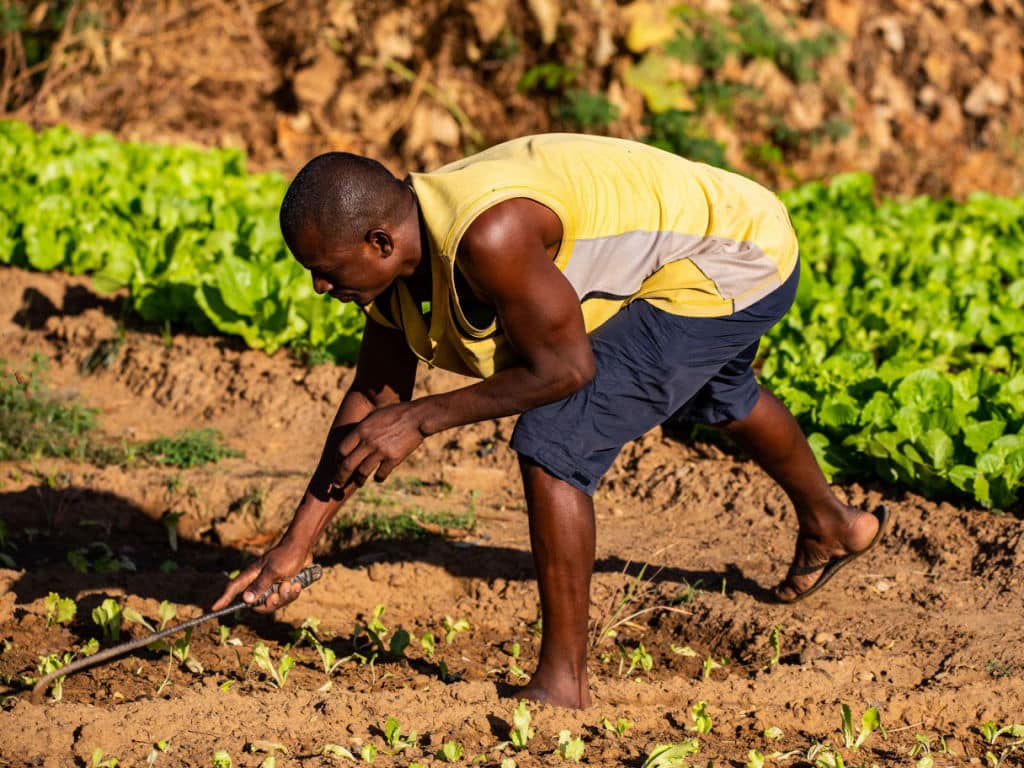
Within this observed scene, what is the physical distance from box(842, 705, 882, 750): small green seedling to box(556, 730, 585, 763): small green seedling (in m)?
0.64

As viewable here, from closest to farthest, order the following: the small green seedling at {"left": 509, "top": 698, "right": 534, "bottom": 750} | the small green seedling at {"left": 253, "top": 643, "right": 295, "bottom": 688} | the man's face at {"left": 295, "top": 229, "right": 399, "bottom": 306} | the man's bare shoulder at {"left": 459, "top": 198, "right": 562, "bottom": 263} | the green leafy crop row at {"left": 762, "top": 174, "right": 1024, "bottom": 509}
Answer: the man's bare shoulder at {"left": 459, "top": 198, "right": 562, "bottom": 263}
the man's face at {"left": 295, "top": 229, "right": 399, "bottom": 306}
the small green seedling at {"left": 509, "top": 698, "right": 534, "bottom": 750}
the small green seedling at {"left": 253, "top": 643, "right": 295, "bottom": 688}
the green leafy crop row at {"left": 762, "top": 174, "right": 1024, "bottom": 509}

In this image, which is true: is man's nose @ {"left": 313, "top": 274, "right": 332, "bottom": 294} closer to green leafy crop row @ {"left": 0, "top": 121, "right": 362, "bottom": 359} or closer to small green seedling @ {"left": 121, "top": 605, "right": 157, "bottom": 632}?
small green seedling @ {"left": 121, "top": 605, "right": 157, "bottom": 632}

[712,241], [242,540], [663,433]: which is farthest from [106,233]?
[712,241]

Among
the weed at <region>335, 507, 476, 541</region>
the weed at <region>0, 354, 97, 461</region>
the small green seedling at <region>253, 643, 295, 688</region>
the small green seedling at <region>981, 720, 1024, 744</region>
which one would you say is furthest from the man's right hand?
the weed at <region>0, 354, 97, 461</region>

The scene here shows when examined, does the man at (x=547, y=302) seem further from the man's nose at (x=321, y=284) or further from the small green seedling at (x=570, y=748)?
the small green seedling at (x=570, y=748)

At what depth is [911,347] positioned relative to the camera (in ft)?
18.5

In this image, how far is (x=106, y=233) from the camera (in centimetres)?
669

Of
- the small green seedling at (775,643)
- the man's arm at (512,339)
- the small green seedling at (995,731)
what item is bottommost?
the small green seedling at (775,643)

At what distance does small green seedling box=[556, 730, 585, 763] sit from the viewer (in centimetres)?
298

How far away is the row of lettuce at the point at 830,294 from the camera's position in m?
4.69

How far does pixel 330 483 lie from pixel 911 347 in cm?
317

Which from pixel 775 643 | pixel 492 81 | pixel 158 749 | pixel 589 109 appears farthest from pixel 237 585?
pixel 492 81

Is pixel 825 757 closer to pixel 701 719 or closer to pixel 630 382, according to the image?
pixel 701 719

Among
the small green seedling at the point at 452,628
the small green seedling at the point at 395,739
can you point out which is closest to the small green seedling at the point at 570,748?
the small green seedling at the point at 395,739
